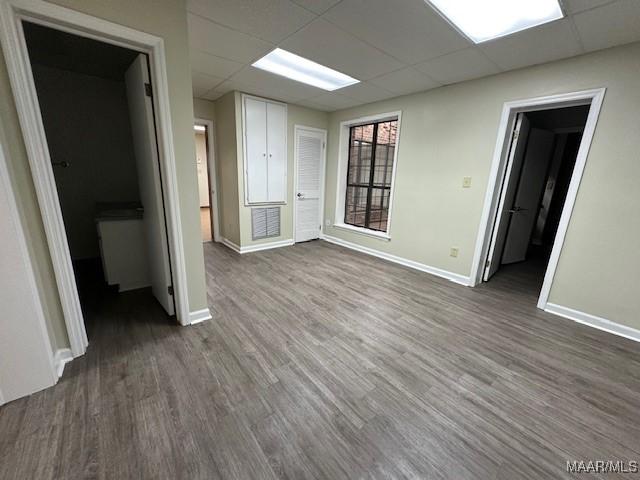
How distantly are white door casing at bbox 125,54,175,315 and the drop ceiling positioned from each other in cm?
65

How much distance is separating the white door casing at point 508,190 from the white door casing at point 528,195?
0.19 metres

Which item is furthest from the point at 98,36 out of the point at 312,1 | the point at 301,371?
the point at 301,371

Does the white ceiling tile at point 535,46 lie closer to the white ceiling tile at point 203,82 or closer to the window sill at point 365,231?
the window sill at point 365,231

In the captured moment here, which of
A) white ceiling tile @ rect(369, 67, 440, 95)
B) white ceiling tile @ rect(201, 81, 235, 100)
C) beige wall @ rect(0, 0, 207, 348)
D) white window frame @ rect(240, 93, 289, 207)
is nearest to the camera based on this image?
beige wall @ rect(0, 0, 207, 348)

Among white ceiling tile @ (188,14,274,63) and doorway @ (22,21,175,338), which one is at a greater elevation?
white ceiling tile @ (188,14,274,63)

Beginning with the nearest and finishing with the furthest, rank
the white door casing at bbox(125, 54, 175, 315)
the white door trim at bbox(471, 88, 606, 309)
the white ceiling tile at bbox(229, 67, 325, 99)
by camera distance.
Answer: the white door casing at bbox(125, 54, 175, 315) < the white door trim at bbox(471, 88, 606, 309) < the white ceiling tile at bbox(229, 67, 325, 99)

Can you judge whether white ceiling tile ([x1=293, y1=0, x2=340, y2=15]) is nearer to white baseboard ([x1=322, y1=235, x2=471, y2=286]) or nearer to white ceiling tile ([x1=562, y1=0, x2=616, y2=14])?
white ceiling tile ([x1=562, y1=0, x2=616, y2=14])

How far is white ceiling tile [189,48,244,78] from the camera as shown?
260cm

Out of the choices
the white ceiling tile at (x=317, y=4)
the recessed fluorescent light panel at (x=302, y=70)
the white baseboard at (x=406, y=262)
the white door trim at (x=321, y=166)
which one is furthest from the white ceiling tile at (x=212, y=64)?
the white baseboard at (x=406, y=262)

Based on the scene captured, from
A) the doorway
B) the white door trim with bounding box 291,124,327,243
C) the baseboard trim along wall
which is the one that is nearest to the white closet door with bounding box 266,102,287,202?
the white door trim with bounding box 291,124,327,243

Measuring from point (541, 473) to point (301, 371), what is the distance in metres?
1.32

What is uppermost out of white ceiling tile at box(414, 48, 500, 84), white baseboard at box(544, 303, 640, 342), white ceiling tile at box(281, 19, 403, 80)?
white ceiling tile at box(414, 48, 500, 84)

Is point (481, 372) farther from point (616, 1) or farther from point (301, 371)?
point (616, 1)

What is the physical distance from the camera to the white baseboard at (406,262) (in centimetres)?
338
